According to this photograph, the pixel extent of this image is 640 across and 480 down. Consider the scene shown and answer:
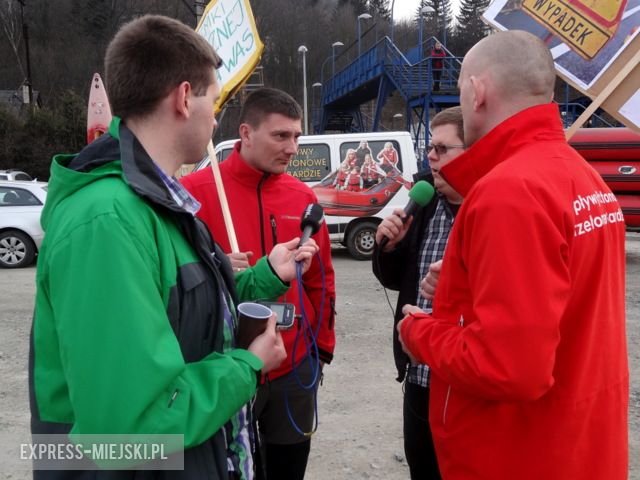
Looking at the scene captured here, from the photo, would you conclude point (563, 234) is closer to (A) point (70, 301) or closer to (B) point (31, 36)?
(A) point (70, 301)

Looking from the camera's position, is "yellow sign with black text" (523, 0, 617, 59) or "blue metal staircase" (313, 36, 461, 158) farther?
"blue metal staircase" (313, 36, 461, 158)

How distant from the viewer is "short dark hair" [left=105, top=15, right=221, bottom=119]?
139 cm

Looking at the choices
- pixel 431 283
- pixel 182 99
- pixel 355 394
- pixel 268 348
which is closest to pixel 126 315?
pixel 268 348

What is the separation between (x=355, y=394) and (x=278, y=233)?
7.02ft

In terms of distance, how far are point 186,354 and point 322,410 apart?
2998 mm

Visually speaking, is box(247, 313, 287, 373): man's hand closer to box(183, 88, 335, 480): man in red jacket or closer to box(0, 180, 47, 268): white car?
box(183, 88, 335, 480): man in red jacket

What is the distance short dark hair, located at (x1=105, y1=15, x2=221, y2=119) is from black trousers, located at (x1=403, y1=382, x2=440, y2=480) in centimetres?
167

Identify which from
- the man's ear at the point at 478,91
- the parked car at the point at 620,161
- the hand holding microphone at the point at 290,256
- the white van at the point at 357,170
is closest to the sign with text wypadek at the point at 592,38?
the man's ear at the point at 478,91

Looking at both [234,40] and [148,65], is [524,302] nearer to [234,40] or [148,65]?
[148,65]

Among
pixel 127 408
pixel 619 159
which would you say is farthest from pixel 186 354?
pixel 619 159

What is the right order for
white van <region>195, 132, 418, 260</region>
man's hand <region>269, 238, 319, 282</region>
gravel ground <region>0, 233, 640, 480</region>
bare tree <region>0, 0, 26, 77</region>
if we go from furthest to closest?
bare tree <region>0, 0, 26, 77</region>
white van <region>195, 132, 418, 260</region>
gravel ground <region>0, 233, 640, 480</region>
man's hand <region>269, 238, 319, 282</region>

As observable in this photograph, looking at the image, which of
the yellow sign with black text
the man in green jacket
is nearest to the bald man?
the man in green jacket

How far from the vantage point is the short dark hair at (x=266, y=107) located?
2.87 m

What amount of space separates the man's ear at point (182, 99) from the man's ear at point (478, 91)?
2.71 ft
